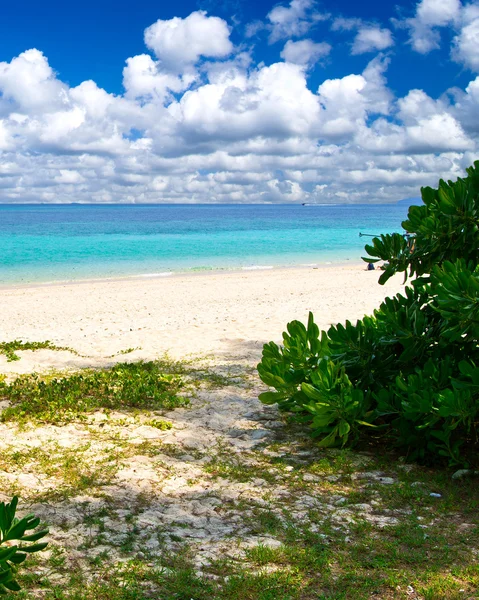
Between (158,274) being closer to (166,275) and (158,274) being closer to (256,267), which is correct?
(166,275)

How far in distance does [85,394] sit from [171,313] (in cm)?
776

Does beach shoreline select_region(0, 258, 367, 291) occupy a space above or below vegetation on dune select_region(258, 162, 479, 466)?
above

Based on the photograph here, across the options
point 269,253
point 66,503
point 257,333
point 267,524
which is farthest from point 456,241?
point 269,253

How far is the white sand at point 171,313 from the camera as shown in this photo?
992 centimetres

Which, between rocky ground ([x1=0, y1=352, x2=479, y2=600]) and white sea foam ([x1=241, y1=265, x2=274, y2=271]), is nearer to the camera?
rocky ground ([x1=0, y1=352, x2=479, y2=600])

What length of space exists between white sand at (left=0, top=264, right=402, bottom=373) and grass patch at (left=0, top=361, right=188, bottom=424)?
1.53m

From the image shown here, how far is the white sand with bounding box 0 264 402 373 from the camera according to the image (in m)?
9.92

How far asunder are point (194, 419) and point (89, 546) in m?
2.68

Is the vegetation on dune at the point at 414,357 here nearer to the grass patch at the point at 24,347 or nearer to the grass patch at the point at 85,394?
the grass patch at the point at 85,394

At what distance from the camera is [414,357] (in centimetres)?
504

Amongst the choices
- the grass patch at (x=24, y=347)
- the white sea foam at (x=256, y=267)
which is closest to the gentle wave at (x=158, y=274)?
the white sea foam at (x=256, y=267)

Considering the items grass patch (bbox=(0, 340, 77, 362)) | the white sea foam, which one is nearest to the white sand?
grass patch (bbox=(0, 340, 77, 362))

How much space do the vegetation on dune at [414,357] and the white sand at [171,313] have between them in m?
3.59

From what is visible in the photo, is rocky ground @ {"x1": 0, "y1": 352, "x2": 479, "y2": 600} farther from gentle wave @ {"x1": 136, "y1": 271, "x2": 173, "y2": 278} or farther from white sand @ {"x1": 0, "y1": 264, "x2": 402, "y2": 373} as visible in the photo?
gentle wave @ {"x1": 136, "y1": 271, "x2": 173, "y2": 278}
